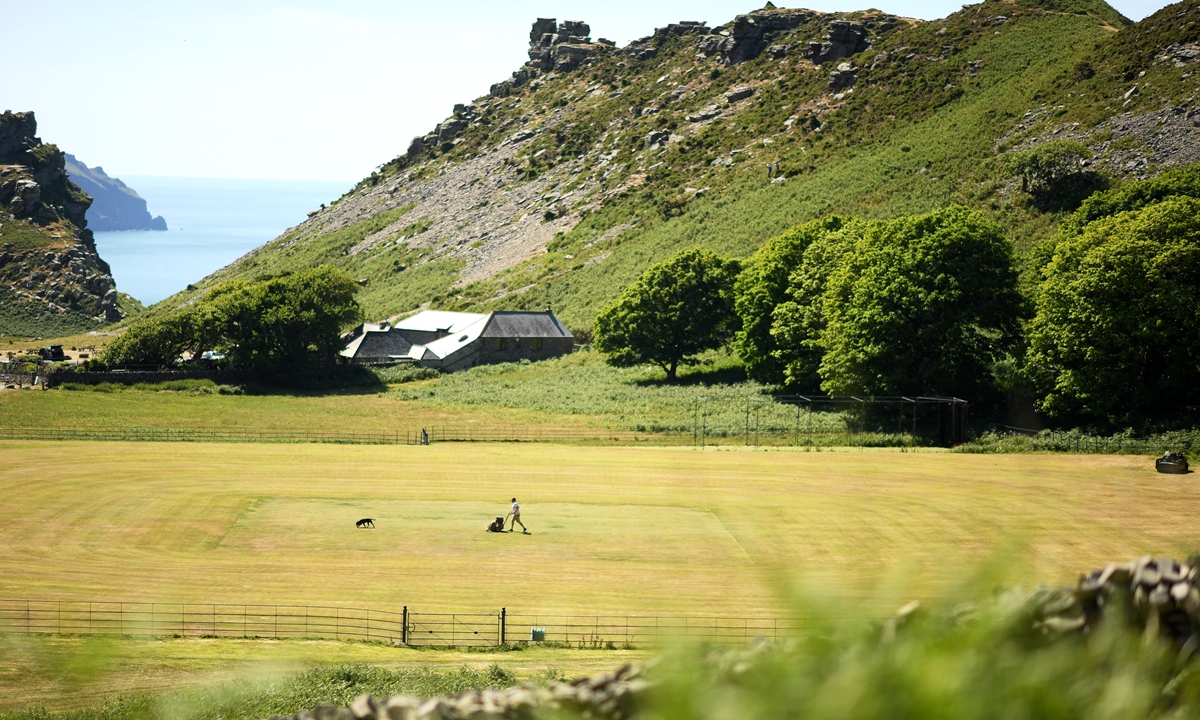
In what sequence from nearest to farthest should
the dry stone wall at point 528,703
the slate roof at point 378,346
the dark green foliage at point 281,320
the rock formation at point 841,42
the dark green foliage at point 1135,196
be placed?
the dry stone wall at point 528,703, the dark green foliage at point 1135,196, the dark green foliage at point 281,320, the slate roof at point 378,346, the rock formation at point 841,42

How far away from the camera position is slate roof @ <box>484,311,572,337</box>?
129 m

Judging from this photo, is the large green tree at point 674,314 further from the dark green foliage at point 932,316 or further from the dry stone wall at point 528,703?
the dry stone wall at point 528,703

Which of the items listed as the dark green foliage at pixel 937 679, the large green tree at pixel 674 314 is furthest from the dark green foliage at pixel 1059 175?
the dark green foliage at pixel 937 679

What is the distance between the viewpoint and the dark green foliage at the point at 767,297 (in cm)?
8825

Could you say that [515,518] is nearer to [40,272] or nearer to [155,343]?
[155,343]

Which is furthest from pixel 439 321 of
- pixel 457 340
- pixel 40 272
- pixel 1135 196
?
pixel 40 272

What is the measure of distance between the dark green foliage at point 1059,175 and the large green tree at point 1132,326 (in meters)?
44.1

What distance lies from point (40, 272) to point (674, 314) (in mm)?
137116

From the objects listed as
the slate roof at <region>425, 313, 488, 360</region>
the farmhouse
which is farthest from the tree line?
the slate roof at <region>425, 313, 488, 360</region>

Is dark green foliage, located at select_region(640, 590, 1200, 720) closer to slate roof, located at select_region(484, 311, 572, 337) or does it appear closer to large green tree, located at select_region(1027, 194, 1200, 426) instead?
large green tree, located at select_region(1027, 194, 1200, 426)

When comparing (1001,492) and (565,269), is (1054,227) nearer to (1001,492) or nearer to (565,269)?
(1001,492)

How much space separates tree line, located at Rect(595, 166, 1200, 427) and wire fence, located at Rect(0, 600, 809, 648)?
3842 cm

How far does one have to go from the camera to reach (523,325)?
130 meters

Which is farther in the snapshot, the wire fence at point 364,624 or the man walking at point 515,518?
the man walking at point 515,518
